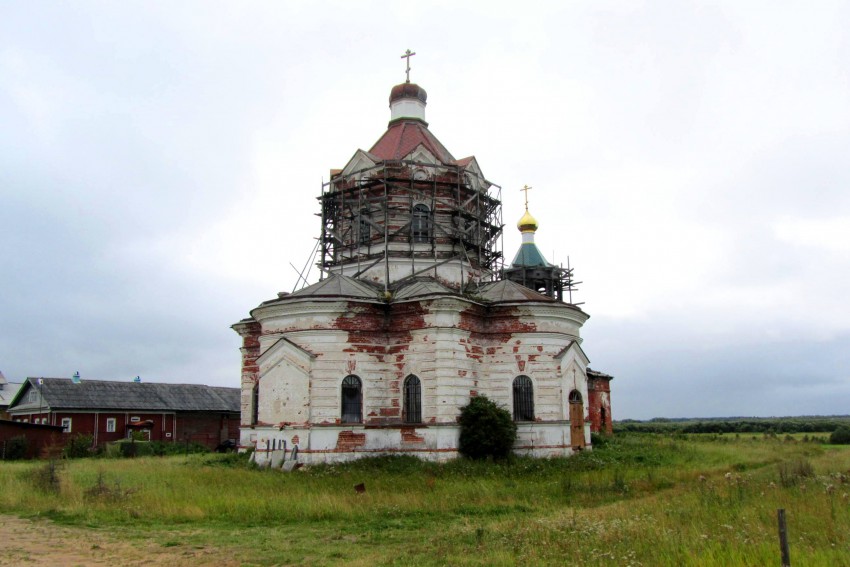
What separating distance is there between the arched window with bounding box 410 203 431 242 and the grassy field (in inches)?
355

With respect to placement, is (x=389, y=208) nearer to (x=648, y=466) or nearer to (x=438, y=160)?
(x=438, y=160)

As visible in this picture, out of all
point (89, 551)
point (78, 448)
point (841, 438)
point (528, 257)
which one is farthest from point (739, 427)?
point (89, 551)

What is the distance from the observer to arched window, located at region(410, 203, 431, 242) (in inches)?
1040

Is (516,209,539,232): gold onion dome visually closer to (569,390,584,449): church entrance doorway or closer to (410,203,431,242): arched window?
(410,203,431,242): arched window

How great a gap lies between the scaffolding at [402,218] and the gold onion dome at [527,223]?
36.0 feet

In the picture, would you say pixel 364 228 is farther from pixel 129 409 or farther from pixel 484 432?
pixel 129 409

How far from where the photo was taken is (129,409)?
3781cm

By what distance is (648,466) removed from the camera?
2167 centimetres

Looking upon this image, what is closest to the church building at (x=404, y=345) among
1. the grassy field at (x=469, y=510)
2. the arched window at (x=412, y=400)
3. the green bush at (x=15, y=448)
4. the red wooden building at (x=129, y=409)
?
the arched window at (x=412, y=400)

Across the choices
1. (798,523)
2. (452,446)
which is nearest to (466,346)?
(452,446)

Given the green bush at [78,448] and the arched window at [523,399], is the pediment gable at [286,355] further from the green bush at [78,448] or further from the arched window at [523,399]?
the green bush at [78,448]

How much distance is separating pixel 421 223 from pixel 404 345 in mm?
6143

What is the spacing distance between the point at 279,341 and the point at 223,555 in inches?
476

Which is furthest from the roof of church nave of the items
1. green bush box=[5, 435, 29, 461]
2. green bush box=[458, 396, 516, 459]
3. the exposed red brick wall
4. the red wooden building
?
the red wooden building
